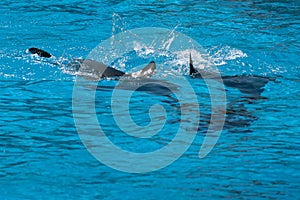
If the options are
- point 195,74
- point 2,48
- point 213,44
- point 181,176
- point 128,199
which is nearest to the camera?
point 128,199

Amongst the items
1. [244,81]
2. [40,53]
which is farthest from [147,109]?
[40,53]

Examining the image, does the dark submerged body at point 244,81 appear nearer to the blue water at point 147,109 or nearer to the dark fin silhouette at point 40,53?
the blue water at point 147,109

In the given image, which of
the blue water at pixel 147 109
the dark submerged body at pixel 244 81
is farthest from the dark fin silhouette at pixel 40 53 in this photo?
the dark submerged body at pixel 244 81

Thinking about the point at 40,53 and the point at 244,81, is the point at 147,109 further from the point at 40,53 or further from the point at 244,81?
the point at 40,53

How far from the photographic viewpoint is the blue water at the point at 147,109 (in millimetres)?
4488

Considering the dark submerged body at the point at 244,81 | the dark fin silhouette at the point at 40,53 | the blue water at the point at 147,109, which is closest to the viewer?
the blue water at the point at 147,109

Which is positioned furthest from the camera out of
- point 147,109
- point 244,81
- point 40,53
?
point 40,53

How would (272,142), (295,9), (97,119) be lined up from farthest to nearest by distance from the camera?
(295,9), (97,119), (272,142)

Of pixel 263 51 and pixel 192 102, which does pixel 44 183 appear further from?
pixel 263 51

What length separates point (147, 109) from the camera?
614 cm

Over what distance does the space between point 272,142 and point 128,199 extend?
61.9 inches

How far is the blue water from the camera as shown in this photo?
4.49 meters

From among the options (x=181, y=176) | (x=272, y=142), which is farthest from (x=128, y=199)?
(x=272, y=142)

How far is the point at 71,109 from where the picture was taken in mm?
6051
